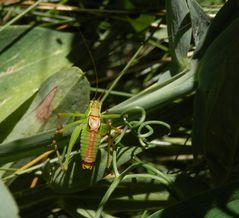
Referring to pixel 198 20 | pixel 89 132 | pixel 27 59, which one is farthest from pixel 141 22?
pixel 89 132

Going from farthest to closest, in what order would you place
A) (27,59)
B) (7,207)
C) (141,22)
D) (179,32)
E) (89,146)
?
1. (141,22)
2. (27,59)
3. (179,32)
4. (89,146)
5. (7,207)

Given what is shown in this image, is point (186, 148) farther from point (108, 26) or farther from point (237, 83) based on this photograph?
point (108, 26)

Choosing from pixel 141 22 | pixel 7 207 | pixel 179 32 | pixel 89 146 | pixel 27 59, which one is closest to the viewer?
pixel 7 207

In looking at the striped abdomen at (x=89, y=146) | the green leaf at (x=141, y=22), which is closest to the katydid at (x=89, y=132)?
the striped abdomen at (x=89, y=146)

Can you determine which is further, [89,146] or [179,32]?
[179,32]

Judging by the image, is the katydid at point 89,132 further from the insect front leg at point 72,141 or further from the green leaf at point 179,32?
the green leaf at point 179,32

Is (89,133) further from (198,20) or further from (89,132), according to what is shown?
(198,20)

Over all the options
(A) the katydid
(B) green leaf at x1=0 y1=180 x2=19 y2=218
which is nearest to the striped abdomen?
(A) the katydid
